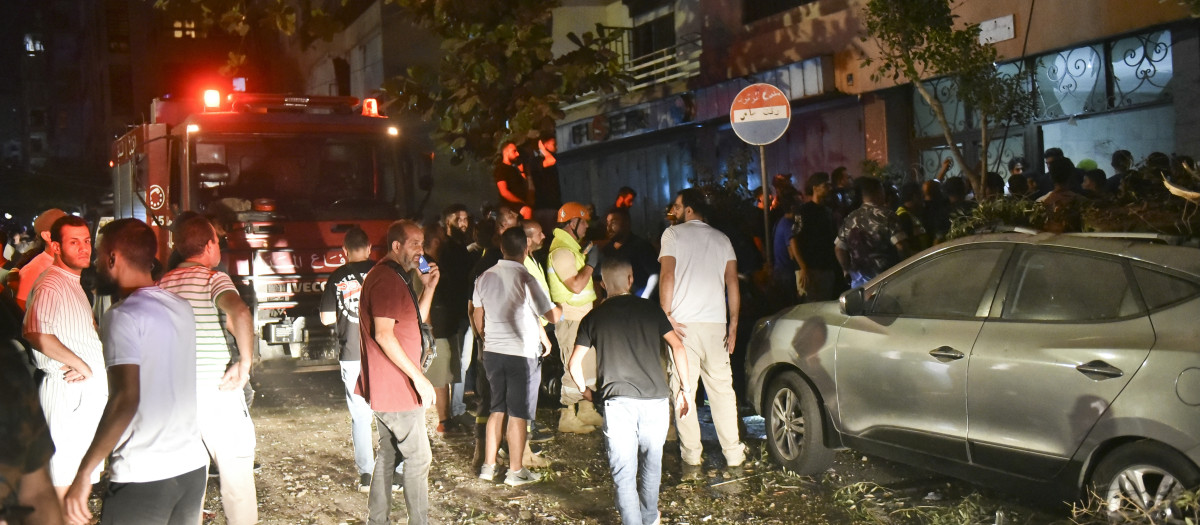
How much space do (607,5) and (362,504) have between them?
18.7 m

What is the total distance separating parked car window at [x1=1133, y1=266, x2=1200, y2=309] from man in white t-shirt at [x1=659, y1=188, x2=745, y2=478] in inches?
113

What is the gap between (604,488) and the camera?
24.2 ft

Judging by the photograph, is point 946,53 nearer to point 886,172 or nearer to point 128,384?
point 886,172

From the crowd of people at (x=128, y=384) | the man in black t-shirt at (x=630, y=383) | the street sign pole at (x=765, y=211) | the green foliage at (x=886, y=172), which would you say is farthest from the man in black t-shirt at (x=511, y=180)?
the man in black t-shirt at (x=630, y=383)

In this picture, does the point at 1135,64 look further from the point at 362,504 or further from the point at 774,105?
the point at 362,504

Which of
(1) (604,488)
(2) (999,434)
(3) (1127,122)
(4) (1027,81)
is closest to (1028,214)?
(2) (999,434)

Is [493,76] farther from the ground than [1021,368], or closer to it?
farther from the ground

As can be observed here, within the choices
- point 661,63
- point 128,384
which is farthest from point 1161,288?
point 661,63

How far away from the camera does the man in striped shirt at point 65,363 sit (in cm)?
591

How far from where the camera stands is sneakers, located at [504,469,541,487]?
7450mm

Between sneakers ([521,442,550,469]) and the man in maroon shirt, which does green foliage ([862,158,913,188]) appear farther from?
the man in maroon shirt

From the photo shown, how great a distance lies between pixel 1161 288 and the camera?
5.11 m

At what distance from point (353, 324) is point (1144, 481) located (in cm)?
469

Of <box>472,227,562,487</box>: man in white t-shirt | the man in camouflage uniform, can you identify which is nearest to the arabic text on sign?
the man in camouflage uniform
